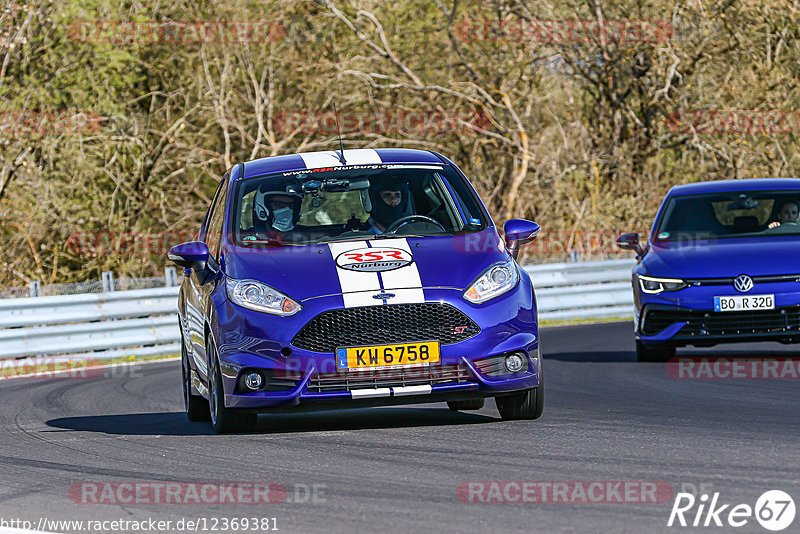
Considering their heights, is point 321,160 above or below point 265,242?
above

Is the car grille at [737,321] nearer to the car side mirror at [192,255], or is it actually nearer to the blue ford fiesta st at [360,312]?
the blue ford fiesta st at [360,312]

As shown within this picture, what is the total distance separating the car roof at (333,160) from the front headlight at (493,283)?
1.41 meters

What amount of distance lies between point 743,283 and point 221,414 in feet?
17.2

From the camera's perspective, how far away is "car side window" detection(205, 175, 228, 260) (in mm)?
8883

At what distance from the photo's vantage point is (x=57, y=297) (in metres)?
17.5

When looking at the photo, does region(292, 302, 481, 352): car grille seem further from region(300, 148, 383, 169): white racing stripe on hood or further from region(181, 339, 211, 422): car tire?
region(181, 339, 211, 422): car tire

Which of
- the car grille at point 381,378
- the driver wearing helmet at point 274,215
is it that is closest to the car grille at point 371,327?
the car grille at point 381,378

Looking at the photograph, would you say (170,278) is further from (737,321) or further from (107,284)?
(737,321)

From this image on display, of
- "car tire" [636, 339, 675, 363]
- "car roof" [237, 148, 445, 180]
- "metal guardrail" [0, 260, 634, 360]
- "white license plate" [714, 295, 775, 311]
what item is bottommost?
"metal guardrail" [0, 260, 634, 360]

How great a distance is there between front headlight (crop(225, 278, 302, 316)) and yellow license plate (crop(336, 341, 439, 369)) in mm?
384

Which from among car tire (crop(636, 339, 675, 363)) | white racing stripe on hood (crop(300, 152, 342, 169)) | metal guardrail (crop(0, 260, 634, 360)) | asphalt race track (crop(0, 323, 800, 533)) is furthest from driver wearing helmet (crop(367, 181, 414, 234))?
metal guardrail (crop(0, 260, 634, 360))

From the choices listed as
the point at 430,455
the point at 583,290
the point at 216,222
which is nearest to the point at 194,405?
the point at 216,222

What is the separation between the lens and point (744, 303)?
1147cm

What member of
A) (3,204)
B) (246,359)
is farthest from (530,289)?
(3,204)
